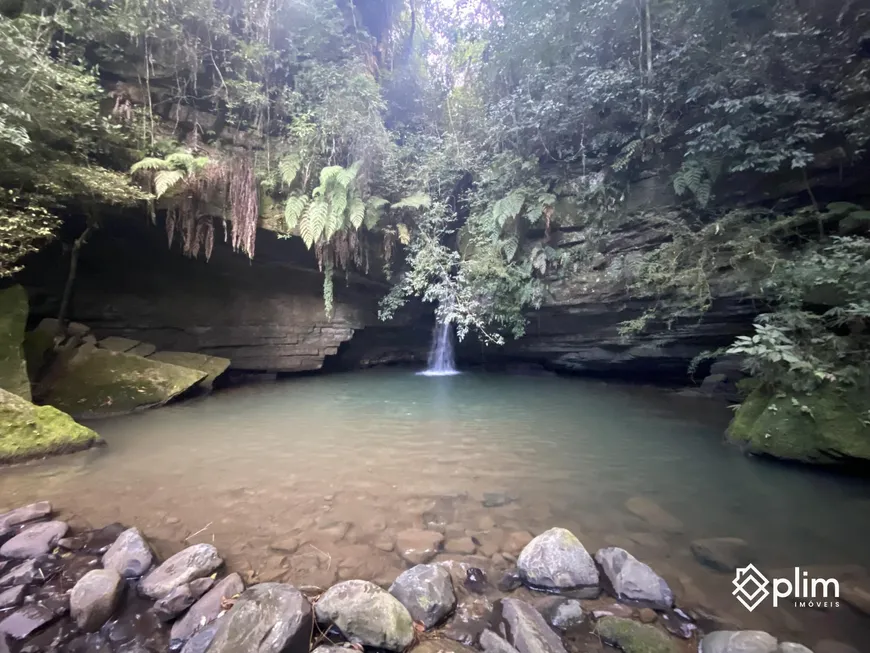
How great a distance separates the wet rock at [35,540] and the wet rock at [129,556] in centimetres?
40

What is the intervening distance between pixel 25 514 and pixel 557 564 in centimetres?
380

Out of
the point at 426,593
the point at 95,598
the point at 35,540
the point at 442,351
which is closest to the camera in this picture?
the point at 95,598

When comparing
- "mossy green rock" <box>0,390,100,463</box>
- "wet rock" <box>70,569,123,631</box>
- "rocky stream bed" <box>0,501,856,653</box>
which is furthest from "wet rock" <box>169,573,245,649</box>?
"mossy green rock" <box>0,390,100,463</box>

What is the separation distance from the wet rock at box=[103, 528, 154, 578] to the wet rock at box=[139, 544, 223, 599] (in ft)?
0.42

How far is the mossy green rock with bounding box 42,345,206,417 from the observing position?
618 cm

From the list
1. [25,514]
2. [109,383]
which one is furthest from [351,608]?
[109,383]

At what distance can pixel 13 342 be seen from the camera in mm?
5320

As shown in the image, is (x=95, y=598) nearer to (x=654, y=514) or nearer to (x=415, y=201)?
(x=654, y=514)

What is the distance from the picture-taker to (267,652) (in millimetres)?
1819

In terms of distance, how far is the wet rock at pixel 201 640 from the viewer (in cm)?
192

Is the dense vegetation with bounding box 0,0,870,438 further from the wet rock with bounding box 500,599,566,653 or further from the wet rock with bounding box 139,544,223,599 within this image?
the wet rock with bounding box 139,544,223,599

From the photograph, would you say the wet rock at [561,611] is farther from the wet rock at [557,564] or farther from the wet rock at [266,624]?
the wet rock at [266,624]

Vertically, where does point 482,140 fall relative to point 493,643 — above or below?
above

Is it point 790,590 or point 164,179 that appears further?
point 164,179
